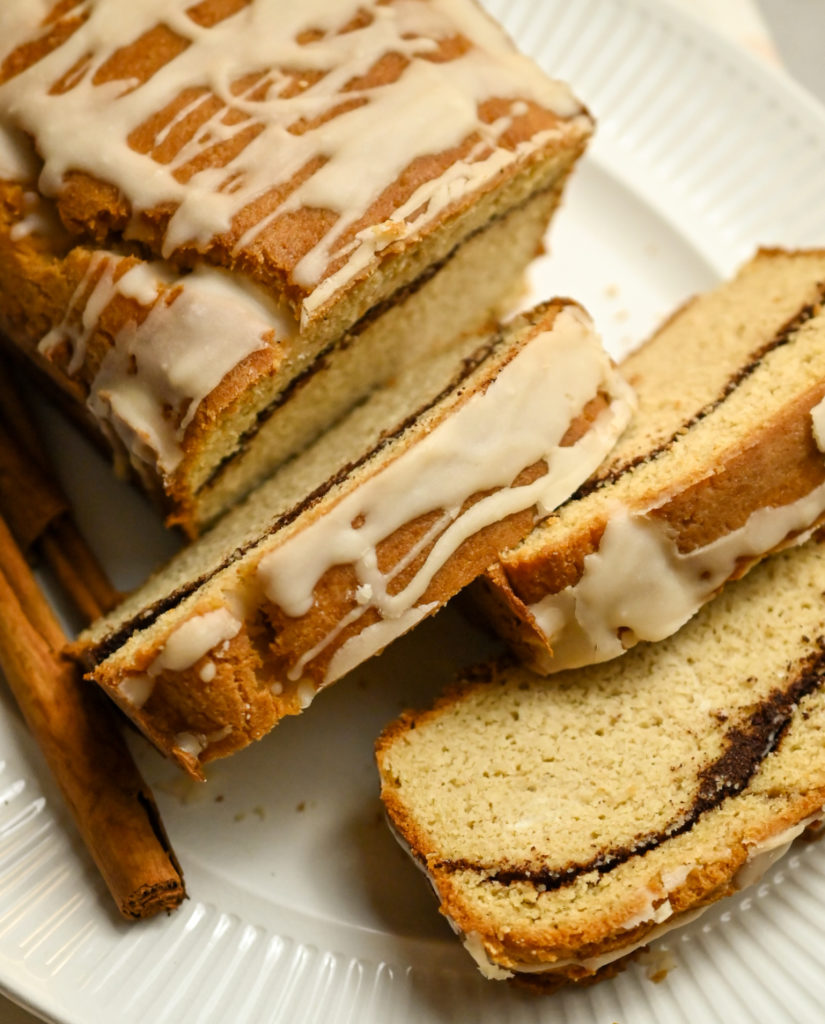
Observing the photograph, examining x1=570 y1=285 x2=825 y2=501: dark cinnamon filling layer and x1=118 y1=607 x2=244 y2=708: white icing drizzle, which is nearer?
x1=118 y1=607 x2=244 y2=708: white icing drizzle

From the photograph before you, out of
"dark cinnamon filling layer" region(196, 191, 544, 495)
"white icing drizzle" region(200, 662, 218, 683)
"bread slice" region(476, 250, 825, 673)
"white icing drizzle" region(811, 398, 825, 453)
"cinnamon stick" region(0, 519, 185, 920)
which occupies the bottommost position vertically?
"cinnamon stick" region(0, 519, 185, 920)

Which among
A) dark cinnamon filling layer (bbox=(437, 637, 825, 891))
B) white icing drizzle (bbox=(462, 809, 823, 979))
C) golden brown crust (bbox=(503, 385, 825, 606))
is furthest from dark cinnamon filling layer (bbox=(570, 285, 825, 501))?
white icing drizzle (bbox=(462, 809, 823, 979))

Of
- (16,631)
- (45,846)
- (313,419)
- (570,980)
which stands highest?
(313,419)

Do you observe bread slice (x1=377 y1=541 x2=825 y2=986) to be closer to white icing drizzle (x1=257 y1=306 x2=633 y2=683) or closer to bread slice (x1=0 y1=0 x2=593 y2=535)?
white icing drizzle (x1=257 y1=306 x2=633 y2=683)

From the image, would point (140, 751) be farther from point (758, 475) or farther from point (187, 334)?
point (758, 475)

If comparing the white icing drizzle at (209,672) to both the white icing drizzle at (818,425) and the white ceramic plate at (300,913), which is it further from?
the white icing drizzle at (818,425)

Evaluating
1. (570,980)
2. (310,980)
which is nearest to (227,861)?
(310,980)
